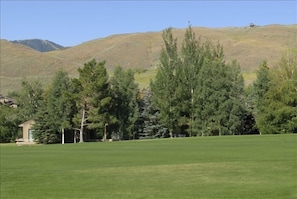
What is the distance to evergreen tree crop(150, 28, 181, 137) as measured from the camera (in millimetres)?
73062

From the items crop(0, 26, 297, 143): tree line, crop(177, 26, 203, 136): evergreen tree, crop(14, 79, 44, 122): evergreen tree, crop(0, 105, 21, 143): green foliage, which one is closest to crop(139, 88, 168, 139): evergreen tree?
crop(0, 26, 297, 143): tree line

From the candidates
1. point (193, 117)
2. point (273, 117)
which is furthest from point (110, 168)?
point (193, 117)

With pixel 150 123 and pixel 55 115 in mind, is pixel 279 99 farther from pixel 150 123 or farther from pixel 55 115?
pixel 55 115

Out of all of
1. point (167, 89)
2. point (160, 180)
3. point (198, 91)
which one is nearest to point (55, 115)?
point (167, 89)

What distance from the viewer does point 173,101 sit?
7338 cm

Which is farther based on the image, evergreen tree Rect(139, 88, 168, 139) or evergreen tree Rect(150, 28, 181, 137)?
evergreen tree Rect(139, 88, 168, 139)

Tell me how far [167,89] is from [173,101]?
1.79m

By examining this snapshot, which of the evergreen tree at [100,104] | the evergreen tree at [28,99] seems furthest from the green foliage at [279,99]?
the evergreen tree at [28,99]

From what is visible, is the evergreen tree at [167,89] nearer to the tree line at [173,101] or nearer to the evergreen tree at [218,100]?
the tree line at [173,101]

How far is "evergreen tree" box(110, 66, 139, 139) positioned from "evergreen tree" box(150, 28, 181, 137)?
337cm

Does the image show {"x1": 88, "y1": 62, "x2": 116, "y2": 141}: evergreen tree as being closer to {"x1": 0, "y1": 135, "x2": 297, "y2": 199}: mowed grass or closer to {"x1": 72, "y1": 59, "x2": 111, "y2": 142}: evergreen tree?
{"x1": 72, "y1": 59, "x2": 111, "y2": 142}: evergreen tree

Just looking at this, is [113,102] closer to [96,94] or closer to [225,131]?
Result: [96,94]

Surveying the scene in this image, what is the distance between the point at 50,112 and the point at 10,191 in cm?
5835

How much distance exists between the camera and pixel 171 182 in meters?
18.6
